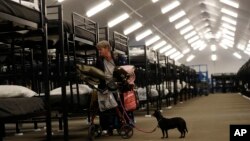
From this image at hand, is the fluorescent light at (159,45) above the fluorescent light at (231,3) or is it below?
below

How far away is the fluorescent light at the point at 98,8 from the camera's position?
53.5 ft

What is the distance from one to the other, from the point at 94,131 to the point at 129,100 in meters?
0.57

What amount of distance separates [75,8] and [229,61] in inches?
1097

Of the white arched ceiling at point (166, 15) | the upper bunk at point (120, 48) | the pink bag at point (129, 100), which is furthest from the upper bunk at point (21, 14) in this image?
the white arched ceiling at point (166, 15)

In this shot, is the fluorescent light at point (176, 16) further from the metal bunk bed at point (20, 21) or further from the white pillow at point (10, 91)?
the white pillow at point (10, 91)

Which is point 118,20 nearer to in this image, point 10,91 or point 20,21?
point 10,91

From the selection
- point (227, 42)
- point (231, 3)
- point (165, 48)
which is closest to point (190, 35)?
point (165, 48)

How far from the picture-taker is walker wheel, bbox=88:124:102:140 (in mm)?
4754

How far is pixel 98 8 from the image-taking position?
1653cm

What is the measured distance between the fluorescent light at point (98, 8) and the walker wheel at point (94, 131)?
1155cm

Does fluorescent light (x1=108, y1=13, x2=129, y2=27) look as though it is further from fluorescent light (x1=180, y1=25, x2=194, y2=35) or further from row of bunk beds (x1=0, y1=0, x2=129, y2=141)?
row of bunk beds (x1=0, y1=0, x2=129, y2=141)

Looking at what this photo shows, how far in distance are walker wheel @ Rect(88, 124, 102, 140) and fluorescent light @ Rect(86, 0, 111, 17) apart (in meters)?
11.6

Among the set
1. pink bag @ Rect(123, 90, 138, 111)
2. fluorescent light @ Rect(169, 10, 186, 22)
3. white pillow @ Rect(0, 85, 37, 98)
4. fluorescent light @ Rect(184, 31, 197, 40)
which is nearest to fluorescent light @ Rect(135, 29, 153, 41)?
fluorescent light @ Rect(169, 10, 186, 22)

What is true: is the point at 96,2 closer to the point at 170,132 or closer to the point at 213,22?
the point at 170,132
